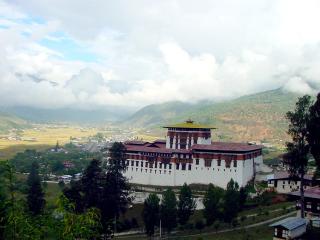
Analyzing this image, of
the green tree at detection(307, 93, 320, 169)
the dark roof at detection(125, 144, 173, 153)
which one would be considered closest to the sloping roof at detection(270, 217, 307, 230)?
the green tree at detection(307, 93, 320, 169)

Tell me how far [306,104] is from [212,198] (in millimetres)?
22686

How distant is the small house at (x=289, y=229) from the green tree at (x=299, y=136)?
6227 millimetres

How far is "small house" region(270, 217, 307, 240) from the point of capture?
51.9 metres

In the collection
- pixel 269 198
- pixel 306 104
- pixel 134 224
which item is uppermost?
pixel 306 104

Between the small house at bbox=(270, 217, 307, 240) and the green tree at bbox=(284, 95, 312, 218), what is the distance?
6.23m

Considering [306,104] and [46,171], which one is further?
[46,171]

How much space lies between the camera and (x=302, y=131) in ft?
192

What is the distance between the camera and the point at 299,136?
2343 inches

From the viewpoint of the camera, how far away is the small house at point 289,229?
51875mm

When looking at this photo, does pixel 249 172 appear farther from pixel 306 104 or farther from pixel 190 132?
pixel 306 104

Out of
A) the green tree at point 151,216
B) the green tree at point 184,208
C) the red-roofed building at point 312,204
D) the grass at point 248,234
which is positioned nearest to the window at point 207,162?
the green tree at point 184,208

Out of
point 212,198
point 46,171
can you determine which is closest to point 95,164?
point 212,198

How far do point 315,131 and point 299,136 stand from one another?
7660mm

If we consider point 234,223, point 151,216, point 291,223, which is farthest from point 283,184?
point 291,223
